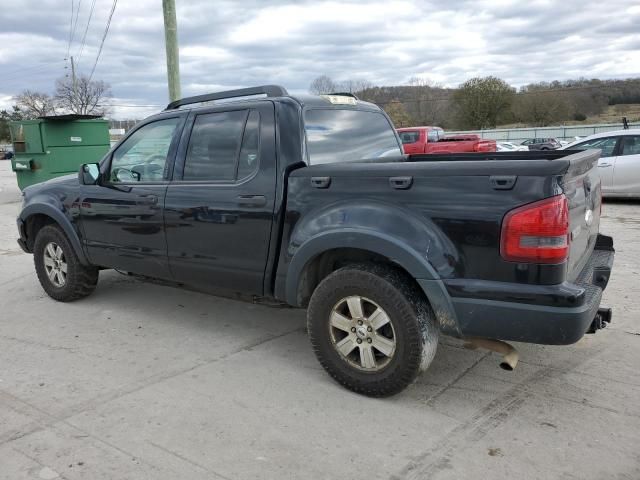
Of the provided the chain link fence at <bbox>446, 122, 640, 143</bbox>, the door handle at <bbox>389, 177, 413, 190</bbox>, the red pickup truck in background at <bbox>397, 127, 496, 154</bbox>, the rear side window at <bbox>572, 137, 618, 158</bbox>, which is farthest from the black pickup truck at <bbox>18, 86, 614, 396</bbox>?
the chain link fence at <bbox>446, 122, 640, 143</bbox>

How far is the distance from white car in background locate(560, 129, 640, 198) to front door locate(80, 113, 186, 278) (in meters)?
9.32

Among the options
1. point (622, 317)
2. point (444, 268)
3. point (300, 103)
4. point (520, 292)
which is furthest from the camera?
point (622, 317)

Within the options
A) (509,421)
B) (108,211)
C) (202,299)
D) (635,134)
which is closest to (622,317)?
(509,421)

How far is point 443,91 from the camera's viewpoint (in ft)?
240

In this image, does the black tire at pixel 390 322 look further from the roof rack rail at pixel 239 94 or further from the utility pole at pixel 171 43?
the utility pole at pixel 171 43

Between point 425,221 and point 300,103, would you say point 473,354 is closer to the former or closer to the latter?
point 425,221

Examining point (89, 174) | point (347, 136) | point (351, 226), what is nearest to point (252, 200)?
point (351, 226)

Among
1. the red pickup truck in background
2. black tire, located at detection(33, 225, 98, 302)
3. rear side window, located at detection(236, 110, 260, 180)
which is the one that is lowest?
black tire, located at detection(33, 225, 98, 302)

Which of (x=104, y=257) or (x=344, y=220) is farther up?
(x=344, y=220)

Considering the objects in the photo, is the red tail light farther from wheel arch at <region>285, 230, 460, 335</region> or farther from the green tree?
the green tree

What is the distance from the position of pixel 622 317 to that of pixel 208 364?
353cm

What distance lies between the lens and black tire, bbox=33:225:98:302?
18.0ft

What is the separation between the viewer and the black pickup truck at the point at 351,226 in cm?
292

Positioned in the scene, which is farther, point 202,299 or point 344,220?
point 202,299
